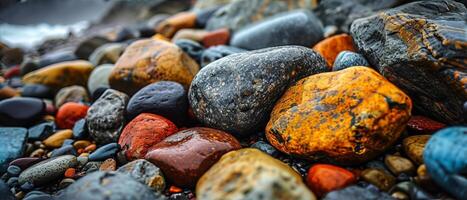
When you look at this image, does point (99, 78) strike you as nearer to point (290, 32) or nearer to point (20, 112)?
point (20, 112)

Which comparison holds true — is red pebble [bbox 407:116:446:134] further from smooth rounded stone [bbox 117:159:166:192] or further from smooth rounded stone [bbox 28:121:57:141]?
smooth rounded stone [bbox 28:121:57:141]

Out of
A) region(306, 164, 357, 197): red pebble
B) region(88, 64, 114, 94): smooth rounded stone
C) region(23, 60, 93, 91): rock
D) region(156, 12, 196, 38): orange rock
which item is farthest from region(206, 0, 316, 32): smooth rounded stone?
region(306, 164, 357, 197): red pebble

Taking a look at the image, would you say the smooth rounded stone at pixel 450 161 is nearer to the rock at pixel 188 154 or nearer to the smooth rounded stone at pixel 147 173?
the rock at pixel 188 154

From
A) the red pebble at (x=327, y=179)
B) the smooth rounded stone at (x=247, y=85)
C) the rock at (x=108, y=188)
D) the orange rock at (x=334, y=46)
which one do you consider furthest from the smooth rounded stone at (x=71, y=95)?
the red pebble at (x=327, y=179)

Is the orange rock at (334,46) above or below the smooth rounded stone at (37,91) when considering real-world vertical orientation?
above

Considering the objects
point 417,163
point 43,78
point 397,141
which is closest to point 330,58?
point 397,141

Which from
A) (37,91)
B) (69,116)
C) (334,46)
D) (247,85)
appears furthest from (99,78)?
(334,46)
